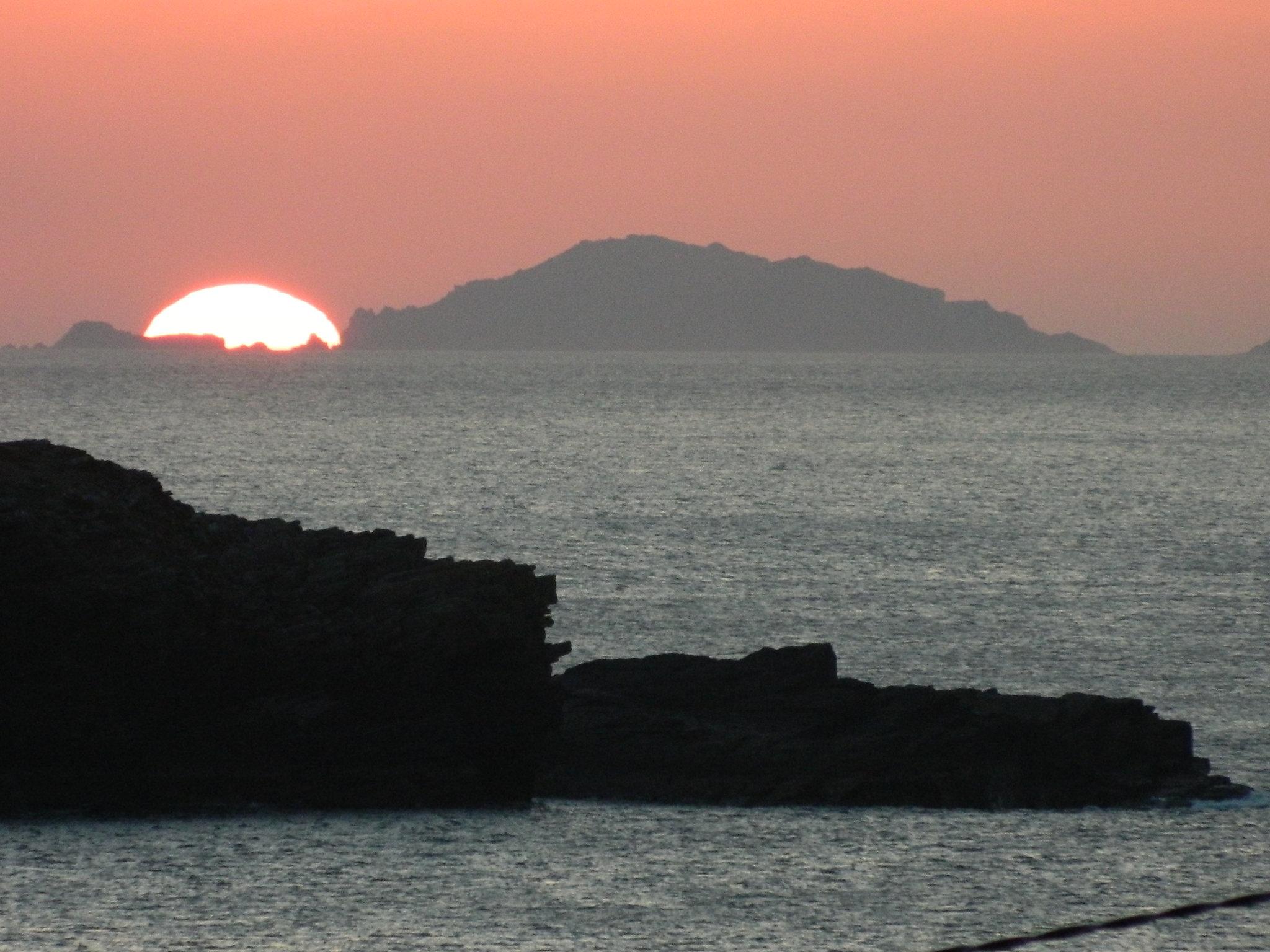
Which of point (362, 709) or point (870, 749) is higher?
point (362, 709)

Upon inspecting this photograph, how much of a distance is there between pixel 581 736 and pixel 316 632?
4.37 metres

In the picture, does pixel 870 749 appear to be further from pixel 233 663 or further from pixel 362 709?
pixel 233 663

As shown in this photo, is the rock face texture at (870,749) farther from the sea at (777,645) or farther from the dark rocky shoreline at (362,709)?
the sea at (777,645)

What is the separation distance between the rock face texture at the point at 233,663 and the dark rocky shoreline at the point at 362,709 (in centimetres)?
2

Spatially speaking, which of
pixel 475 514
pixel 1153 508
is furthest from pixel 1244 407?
pixel 475 514

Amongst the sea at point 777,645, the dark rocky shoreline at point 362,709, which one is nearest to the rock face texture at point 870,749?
the dark rocky shoreline at point 362,709

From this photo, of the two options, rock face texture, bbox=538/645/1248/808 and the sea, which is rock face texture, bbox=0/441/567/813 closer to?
the sea

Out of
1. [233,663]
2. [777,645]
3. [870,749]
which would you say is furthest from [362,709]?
[777,645]

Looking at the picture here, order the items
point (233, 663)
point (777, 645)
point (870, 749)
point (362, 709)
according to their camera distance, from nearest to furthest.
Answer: point (233, 663) → point (362, 709) → point (870, 749) → point (777, 645)

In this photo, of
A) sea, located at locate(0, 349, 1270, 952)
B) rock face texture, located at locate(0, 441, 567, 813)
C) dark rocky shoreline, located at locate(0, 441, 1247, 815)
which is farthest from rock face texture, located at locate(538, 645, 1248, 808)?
rock face texture, located at locate(0, 441, 567, 813)

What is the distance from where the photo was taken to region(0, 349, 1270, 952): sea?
1747 centimetres

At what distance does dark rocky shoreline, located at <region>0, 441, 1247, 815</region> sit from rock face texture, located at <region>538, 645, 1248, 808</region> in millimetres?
34

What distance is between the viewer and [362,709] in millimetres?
21266

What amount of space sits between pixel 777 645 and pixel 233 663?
1726cm
